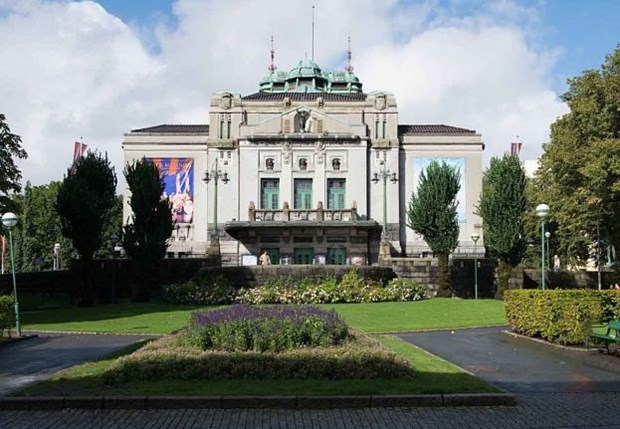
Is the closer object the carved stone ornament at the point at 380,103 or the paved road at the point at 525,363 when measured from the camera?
the paved road at the point at 525,363

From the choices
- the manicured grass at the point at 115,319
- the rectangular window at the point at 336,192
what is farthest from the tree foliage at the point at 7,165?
the rectangular window at the point at 336,192

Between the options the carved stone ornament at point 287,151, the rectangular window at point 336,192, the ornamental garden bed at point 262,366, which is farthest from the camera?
the rectangular window at point 336,192

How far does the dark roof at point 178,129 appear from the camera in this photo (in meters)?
64.9

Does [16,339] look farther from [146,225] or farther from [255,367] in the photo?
[146,225]

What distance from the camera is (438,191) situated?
43.1 meters

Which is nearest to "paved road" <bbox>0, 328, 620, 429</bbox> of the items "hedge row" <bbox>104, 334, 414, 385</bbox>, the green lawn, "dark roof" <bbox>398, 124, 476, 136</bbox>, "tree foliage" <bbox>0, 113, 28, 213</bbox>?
"hedge row" <bbox>104, 334, 414, 385</bbox>

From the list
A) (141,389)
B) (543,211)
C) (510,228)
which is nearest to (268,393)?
(141,389)

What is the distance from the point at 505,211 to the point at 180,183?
104ft

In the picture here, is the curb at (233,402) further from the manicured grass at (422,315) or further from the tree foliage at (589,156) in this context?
the tree foliage at (589,156)

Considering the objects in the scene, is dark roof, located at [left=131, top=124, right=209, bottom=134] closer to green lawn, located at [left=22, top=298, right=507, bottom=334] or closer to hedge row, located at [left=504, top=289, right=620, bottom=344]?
green lawn, located at [left=22, top=298, right=507, bottom=334]

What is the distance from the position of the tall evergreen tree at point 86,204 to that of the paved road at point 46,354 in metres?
16.3

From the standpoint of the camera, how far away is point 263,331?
14352 millimetres

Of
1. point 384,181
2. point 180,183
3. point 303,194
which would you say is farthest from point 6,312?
point 180,183

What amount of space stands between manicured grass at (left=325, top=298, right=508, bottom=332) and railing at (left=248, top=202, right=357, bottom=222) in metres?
19.6
